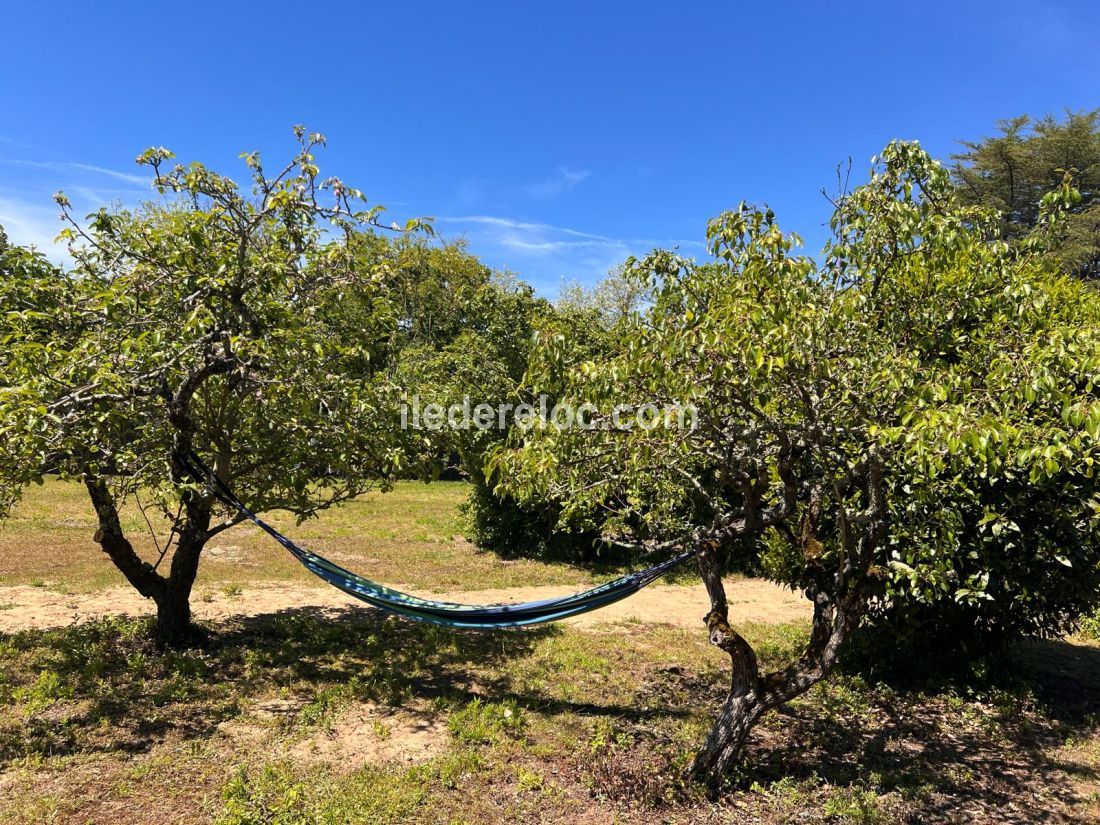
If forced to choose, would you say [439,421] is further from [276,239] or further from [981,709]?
[981,709]

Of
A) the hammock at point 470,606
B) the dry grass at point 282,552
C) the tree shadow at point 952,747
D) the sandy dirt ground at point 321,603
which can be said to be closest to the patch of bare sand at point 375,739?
the hammock at point 470,606

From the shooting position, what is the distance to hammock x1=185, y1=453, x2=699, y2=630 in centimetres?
442

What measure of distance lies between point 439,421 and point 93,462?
7.85ft

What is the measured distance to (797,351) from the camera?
2.87m

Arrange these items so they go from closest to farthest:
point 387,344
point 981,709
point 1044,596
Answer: point 1044,596, point 981,709, point 387,344

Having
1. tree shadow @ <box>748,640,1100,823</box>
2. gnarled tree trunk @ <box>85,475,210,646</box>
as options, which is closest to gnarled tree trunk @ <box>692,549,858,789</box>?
tree shadow @ <box>748,640,1100,823</box>

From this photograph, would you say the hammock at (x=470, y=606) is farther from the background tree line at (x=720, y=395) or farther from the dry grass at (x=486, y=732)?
the dry grass at (x=486, y=732)

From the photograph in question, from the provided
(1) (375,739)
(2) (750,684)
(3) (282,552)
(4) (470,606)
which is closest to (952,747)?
(2) (750,684)

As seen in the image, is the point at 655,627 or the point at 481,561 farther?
the point at 481,561

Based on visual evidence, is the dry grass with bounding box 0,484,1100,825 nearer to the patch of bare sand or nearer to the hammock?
the patch of bare sand

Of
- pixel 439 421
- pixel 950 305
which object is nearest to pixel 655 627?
pixel 439 421

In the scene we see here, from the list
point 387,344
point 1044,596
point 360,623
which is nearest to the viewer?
point 1044,596

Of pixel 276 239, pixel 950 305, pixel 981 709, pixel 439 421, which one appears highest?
pixel 276 239

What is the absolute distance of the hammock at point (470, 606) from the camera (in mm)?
4422
